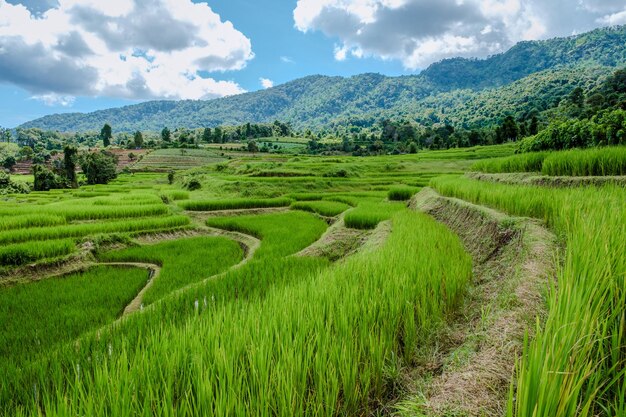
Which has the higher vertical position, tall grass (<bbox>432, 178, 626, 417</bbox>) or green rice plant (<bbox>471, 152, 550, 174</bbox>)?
green rice plant (<bbox>471, 152, 550, 174</bbox>)

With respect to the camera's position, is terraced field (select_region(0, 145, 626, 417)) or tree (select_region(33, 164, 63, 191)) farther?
tree (select_region(33, 164, 63, 191))

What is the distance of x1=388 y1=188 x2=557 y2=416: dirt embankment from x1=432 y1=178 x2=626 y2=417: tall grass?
120mm

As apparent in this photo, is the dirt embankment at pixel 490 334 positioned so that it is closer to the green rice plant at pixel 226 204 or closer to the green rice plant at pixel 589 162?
the green rice plant at pixel 589 162

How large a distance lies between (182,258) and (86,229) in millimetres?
5254

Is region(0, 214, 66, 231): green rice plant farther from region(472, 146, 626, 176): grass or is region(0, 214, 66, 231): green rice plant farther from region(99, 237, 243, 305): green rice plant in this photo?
region(472, 146, 626, 176): grass

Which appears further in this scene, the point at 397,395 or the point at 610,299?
the point at 397,395

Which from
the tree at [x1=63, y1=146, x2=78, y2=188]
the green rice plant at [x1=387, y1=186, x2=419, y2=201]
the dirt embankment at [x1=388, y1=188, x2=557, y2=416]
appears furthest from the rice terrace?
the tree at [x1=63, y1=146, x2=78, y2=188]

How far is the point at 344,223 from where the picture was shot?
1268 centimetres

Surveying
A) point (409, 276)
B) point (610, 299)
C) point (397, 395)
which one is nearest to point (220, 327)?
point (397, 395)

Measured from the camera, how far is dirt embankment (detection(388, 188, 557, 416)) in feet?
6.02

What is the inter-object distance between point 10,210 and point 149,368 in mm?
17783

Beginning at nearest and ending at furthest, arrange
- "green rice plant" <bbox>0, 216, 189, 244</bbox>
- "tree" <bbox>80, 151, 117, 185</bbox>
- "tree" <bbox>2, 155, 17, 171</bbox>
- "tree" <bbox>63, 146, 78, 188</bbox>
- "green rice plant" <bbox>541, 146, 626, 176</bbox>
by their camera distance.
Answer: "green rice plant" <bbox>541, 146, 626, 176</bbox> → "green rice plant" <bbox>0, 216, 189, 244</bbox> → "tree" <bbox>63, 146, 78, 188</bbox> → "tree" <bbox>80, 151, 117, 185</bbox> → "tree" <bbox>2, 155, 17, 171</bbox>

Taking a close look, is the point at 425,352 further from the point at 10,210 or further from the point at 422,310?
the point at 10,210

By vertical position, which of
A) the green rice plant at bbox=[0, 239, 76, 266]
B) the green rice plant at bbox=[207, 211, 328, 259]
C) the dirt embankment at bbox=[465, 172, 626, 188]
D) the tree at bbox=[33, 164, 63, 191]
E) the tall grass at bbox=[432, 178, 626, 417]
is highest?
the tree at bbox=[33, 164, 63, 191]
